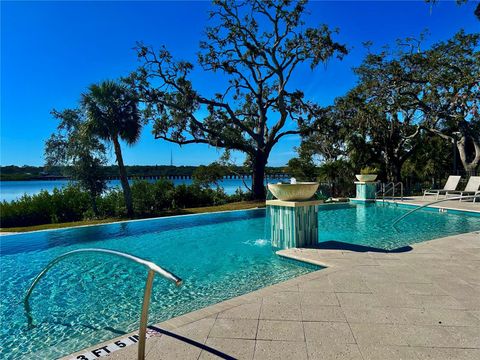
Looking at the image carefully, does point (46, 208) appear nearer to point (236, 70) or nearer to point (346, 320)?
point (236, 70)

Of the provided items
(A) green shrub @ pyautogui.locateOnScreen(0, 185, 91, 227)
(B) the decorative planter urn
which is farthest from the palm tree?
(B) the decorative planter urn

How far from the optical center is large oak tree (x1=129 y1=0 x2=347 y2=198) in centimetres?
1816

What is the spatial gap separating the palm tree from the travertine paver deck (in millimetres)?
11870

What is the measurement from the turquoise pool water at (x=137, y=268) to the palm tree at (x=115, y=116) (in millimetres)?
4179

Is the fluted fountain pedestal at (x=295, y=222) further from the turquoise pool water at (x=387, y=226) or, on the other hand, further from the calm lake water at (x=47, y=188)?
the calm lake water at (x=47, y=188)

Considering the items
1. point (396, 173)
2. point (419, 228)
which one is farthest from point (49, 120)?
point (396, 173)

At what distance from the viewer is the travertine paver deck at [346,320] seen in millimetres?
2712

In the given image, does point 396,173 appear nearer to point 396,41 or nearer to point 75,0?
point 396,41

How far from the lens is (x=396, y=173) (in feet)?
73.0

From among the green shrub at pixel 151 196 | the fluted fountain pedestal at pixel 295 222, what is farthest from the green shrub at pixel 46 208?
the fluted fountain pedestal at pixel 295 222

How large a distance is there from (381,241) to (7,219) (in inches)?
578

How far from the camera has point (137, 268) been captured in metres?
6.56

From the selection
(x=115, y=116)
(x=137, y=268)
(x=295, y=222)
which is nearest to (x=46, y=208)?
(x=115, y=116)

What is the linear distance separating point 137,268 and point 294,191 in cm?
365
